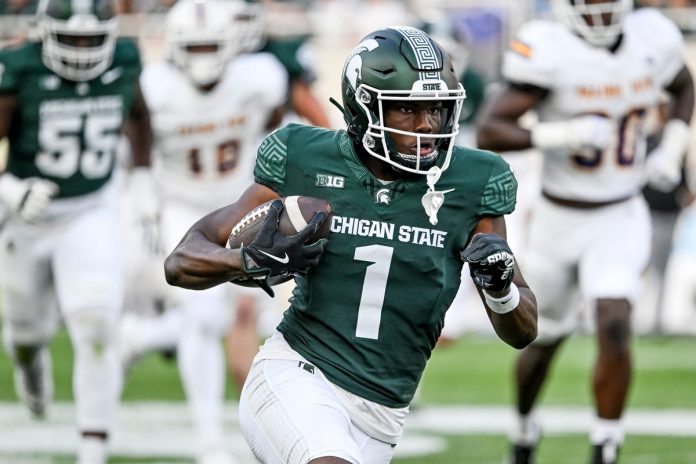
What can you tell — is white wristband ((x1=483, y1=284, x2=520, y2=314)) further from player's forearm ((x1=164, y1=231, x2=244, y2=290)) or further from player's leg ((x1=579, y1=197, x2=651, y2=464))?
player's leg ((x1=579, y1=197, x2=651, y2=464))

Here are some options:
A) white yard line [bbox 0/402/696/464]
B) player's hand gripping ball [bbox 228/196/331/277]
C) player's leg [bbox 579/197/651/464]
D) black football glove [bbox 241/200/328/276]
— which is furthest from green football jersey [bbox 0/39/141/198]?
black football glove [bbox 241/200/328/276]

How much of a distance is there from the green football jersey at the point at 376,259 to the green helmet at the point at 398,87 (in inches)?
4.2

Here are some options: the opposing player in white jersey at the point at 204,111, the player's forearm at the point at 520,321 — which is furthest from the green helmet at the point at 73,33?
the player's forearm at the point at 520,321

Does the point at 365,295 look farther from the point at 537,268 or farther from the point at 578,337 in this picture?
the point at 578,337

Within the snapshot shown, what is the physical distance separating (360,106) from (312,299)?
0.52 meters

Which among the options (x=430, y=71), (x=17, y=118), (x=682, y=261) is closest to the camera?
(x=430, y=71)

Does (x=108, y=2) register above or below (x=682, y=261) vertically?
above

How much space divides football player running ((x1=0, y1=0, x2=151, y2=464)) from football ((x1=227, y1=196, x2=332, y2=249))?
2.47 meters

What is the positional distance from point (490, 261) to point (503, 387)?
19.0 ft

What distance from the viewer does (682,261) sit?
37.5ft

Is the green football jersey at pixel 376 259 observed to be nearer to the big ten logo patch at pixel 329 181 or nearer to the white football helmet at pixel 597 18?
the big ten logo patch at pixel 329 181

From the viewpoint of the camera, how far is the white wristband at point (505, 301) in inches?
151

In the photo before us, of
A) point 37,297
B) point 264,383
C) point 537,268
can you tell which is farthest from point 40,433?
point 264,383

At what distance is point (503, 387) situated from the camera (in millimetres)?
9320
